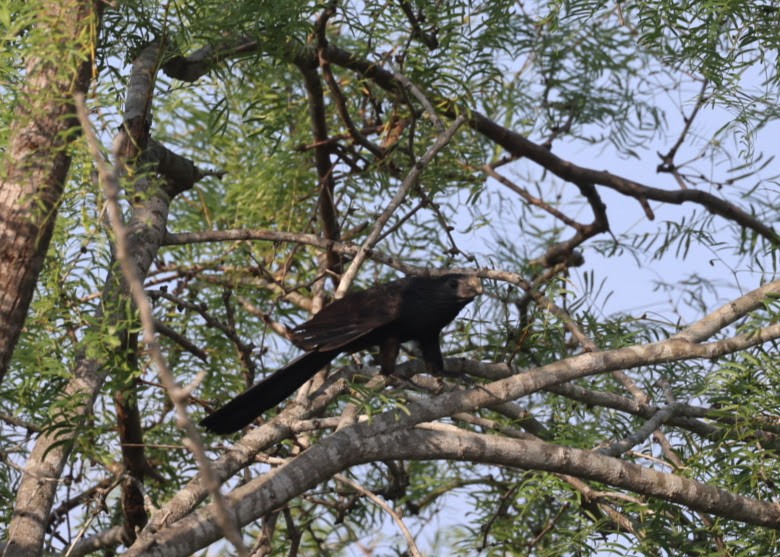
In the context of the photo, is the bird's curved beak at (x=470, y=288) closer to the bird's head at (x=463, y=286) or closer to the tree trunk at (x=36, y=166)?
the bird's head at (x=463, y=286)

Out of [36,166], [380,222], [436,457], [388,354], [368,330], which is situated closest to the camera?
[36,166]

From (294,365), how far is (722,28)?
1.69 metres

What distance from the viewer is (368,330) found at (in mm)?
2914

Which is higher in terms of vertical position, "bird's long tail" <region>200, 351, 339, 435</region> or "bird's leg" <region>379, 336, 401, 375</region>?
"bird's leg" <region>379, 336, 401, 375</region>

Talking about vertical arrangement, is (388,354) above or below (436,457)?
above

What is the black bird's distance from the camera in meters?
2.83

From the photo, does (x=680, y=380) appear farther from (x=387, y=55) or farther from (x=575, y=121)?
(x=575, y=121)

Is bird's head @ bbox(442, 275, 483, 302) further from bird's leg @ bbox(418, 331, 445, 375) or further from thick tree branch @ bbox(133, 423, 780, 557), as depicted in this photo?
thick tree branch @ bbox(133, 423, 780, 557)

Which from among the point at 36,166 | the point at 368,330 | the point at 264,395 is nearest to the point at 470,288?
the point at 368,330

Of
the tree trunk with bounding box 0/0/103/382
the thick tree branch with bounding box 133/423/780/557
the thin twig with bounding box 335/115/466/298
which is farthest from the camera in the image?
the thin twig with bounding box 335/115/466/298

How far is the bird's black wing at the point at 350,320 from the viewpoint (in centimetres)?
283

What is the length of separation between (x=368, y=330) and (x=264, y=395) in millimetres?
340

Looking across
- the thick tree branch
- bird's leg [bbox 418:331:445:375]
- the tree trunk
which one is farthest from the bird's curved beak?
the tree trunk

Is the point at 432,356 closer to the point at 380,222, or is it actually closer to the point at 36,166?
the point at 380,222
